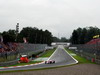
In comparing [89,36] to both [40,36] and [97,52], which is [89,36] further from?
[97,52]

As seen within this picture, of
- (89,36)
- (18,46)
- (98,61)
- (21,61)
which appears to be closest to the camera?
(98,61)

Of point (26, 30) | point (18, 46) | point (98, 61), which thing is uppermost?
point (26, 30)

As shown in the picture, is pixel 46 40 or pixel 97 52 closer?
pixel 97 52

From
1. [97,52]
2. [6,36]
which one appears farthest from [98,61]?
[6,36]

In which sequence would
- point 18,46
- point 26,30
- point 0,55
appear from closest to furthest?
point 0,55 < point 18,46 < point 26,30

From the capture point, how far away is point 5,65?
30688 mm

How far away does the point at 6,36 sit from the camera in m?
75.8

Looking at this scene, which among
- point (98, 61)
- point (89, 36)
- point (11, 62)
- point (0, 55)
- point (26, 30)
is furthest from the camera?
point (26, 30)

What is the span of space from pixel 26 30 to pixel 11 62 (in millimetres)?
160264

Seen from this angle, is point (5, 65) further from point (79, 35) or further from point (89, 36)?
point (79, 35)

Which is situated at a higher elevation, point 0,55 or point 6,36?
point 6,36

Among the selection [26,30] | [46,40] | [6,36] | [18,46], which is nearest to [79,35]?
[46,40]

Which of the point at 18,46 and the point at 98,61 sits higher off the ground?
the point at 18,46

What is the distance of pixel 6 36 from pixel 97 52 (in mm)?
45165
